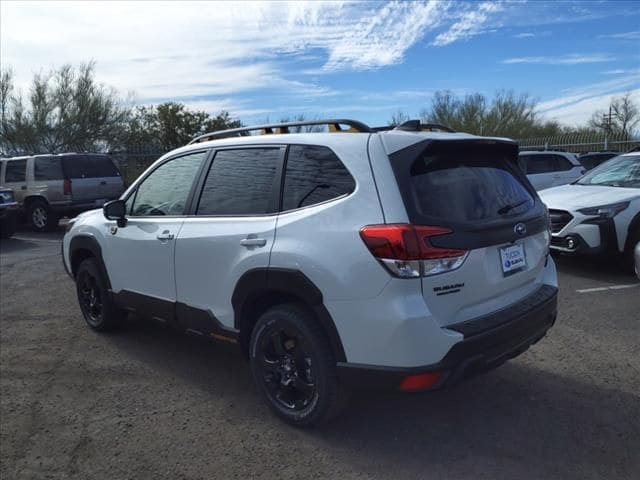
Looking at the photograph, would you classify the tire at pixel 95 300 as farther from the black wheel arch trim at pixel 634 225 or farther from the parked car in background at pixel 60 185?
the parked car in background at pixel 60 185

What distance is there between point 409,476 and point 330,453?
1.56ft

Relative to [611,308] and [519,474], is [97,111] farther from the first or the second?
[519,474]

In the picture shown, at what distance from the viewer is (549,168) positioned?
12.5 metres

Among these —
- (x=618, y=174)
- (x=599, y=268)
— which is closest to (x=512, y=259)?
(x=599, y=268)

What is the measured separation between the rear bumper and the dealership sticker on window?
0.70 feet

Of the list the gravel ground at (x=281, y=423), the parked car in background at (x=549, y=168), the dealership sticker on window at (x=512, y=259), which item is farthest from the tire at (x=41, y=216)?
the dealership sticker on window at (x=512, y=259)

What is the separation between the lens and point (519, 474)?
2.82 metres

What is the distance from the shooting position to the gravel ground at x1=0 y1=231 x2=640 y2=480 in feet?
9.78

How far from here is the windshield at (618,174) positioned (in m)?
7.35

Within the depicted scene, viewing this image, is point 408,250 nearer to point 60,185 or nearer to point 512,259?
point 512,259

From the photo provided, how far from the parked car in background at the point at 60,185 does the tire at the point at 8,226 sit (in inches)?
37.6

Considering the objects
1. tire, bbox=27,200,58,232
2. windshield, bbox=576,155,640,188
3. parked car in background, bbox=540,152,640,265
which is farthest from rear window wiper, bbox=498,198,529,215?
tire, bbox=27,200,58,232

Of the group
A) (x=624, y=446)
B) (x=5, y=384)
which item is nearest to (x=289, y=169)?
(x=624, y=446)

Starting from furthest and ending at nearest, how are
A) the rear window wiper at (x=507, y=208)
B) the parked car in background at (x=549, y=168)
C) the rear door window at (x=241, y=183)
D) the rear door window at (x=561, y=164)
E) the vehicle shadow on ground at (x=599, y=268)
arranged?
the rear door window at (x=561, y=164)
the parked car in background at (x=549, y=168)
the vehicle shadow on ground at (x=599, y=268)
the rear door window at (x=241, y=183)
the rear window wiper at (x=507, y=208)
